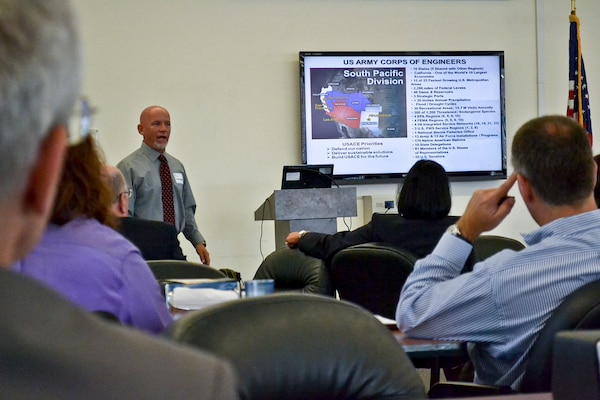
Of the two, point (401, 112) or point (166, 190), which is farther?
point (401, 112)

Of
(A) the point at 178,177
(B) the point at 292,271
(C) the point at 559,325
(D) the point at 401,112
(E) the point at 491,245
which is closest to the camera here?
(C) the point at 559,325

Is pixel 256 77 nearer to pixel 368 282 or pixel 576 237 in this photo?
pixel 368 282

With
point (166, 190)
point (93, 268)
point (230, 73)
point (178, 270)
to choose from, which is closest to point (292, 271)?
point (178, 270)

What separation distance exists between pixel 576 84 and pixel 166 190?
3.46 m

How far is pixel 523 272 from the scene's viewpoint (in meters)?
2.15

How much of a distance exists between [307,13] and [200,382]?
7.41 meters

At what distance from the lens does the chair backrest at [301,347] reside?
122 cm

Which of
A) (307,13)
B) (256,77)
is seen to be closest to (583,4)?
(307,13)

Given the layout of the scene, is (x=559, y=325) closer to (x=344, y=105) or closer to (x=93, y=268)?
(x=93, y=268)

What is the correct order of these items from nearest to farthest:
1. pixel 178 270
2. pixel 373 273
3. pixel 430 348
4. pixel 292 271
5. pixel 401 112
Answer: pixel 430 348, pixel 373 273, pixel 178 270, pixel 292 271, pixel 401 112

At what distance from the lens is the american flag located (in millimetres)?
7391

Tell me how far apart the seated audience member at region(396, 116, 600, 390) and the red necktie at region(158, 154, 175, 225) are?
14.9ft

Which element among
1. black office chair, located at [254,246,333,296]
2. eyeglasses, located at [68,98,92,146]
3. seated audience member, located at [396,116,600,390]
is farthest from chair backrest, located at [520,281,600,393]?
black office chair, located at [254,246,333,296]

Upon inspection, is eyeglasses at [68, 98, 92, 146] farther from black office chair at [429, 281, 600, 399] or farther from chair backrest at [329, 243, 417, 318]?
chair backrest at [329, 243, 417, 318]
